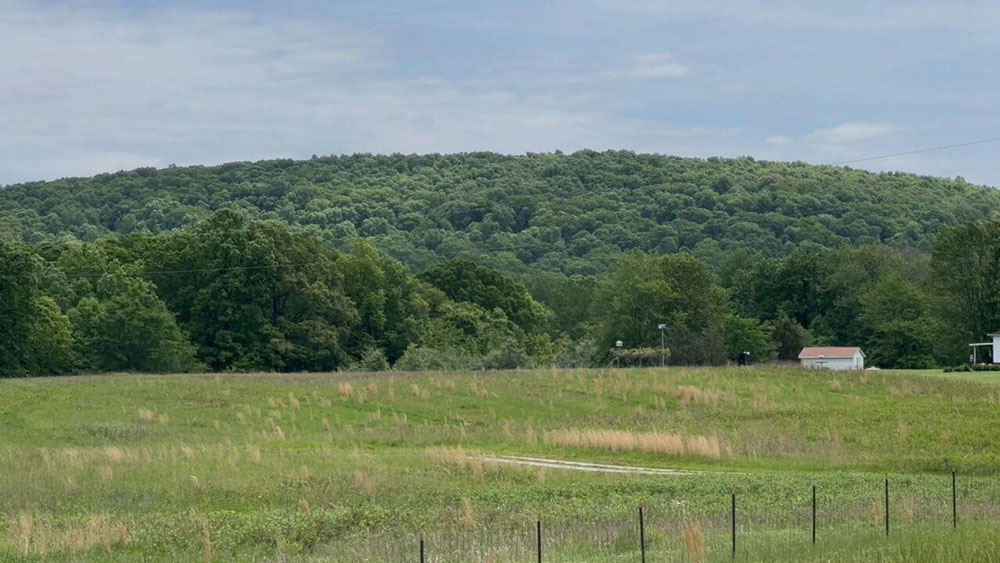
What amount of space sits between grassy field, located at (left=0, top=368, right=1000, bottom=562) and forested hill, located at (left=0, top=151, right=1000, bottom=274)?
101m

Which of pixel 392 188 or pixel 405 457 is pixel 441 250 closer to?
pixel 392 188

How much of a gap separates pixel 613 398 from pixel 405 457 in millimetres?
19263

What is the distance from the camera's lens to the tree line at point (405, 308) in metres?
76.2

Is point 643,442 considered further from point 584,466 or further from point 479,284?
point 479,284

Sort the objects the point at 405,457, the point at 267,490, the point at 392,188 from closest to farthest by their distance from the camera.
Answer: the point at 267,490
the point at 405,457
the point at 392,188

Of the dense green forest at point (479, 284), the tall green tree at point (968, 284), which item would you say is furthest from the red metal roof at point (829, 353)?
the tall green tree at point (968, 284)

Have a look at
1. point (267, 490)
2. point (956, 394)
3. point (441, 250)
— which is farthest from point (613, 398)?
point (441, 250)

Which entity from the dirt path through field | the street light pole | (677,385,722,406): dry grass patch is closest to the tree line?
the street light pole

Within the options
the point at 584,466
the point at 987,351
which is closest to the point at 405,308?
the point at 987,351

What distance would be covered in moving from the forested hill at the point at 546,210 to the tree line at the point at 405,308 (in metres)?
37.0

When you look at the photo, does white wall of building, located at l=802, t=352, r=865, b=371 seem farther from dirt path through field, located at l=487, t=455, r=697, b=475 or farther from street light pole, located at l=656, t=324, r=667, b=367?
dirt path through field, located at l=487, t=455, r=697, b=475

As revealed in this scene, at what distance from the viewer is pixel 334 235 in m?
168

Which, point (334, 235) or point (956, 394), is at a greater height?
point (334, 235)

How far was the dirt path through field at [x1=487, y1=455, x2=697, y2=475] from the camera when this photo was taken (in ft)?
101
